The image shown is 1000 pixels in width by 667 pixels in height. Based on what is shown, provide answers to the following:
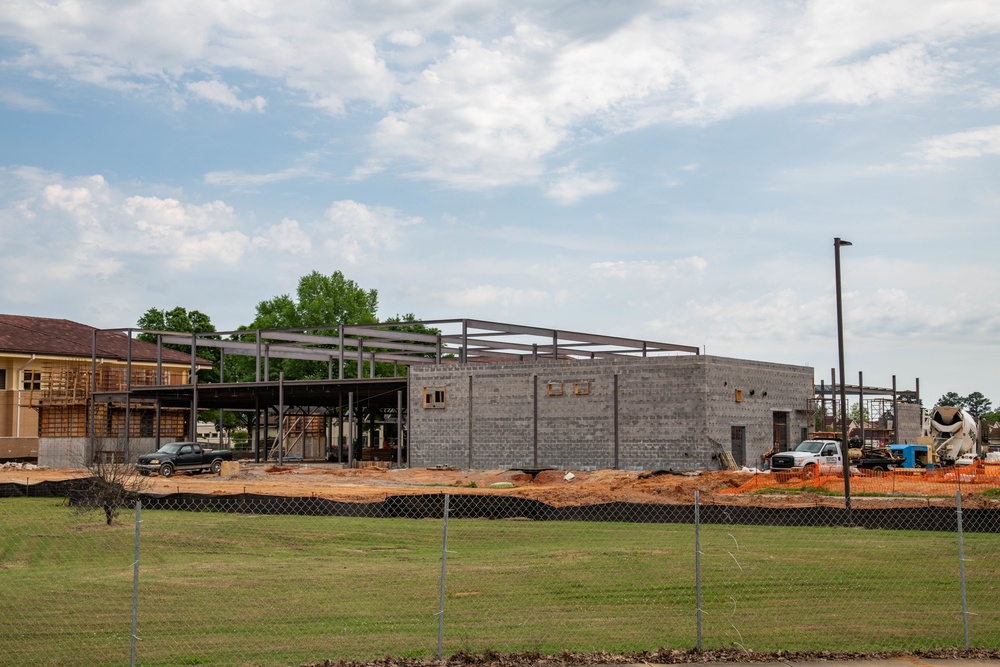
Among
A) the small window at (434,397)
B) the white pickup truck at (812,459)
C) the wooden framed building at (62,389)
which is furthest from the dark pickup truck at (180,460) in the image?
the white pickup truck at (812,459)

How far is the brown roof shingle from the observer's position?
6906 centimetres

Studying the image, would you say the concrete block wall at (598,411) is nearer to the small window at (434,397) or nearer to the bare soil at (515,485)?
the small window at (434,397)

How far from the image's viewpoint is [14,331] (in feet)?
231

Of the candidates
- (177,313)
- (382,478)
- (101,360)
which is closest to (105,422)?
(101,360)

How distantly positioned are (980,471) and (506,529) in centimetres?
2509

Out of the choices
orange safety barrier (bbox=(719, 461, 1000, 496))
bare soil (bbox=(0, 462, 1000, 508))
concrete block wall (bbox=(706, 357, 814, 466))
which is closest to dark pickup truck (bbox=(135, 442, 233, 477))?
bare soil (bbox=(0, 462, 1000, 508))

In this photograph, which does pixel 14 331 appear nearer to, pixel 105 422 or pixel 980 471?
pixel 105 422

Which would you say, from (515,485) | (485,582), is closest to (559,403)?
(515,485)

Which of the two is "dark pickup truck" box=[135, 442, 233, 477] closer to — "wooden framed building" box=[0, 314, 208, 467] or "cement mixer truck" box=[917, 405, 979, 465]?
"wooden framed building" box=[0, 314, 208, 467]

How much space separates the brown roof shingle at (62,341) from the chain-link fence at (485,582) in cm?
4502

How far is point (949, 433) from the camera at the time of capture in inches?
2172

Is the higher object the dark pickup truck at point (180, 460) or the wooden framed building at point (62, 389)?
the wooden framed building at point (62, 389)

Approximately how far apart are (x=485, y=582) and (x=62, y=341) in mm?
64190

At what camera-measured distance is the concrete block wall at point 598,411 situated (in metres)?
44.8
